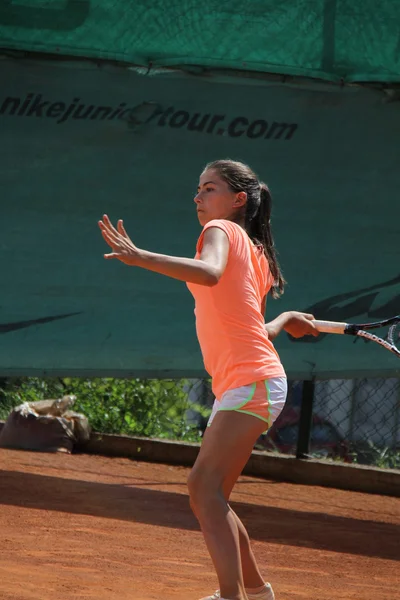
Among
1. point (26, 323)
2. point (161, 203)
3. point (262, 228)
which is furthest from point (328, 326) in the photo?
point (26, 323)

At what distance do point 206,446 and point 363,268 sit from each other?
358 cm

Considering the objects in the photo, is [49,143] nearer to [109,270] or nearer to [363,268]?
[109,270]

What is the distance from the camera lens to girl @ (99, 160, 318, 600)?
3250 mm

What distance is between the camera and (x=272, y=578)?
14.9ft

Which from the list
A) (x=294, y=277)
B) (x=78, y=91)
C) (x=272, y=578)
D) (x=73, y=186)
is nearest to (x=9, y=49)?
(x=78, y=91)

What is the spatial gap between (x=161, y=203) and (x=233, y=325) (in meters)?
3.22

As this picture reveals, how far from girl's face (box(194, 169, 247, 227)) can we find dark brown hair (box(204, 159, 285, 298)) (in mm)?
20

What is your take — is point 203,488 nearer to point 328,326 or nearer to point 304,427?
point 328,326

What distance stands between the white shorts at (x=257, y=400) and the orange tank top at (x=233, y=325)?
0.9 inches

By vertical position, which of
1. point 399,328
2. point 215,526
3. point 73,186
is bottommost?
point 215,526

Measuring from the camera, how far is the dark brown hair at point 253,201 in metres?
3.64

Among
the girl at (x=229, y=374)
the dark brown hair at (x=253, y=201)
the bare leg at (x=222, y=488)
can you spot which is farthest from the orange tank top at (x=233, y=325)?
the dark brown hair at (x=253, y=201)

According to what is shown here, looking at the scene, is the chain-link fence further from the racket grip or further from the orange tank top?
the orange tank top

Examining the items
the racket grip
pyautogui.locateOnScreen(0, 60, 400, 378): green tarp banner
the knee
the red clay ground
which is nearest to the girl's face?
the racket grip
